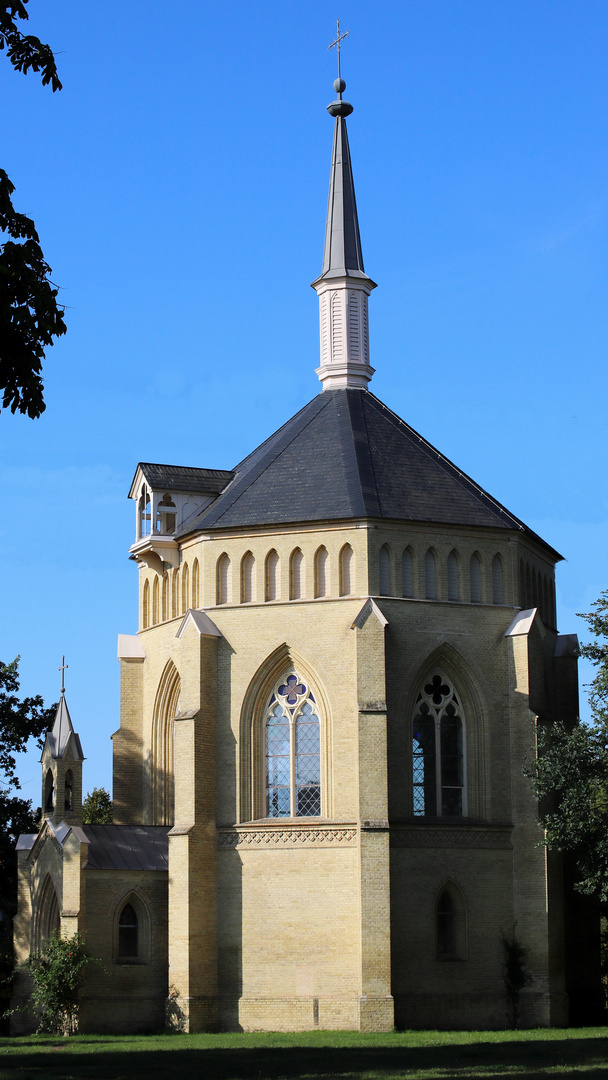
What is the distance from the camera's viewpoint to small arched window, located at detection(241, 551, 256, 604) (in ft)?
128

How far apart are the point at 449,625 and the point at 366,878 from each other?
7220 mm

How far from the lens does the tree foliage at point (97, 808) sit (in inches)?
2359

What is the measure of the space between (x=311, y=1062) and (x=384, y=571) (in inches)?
573

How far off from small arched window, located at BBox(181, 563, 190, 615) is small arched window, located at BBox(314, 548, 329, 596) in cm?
443

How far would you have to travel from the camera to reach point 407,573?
38.5 metres

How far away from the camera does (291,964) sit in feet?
119

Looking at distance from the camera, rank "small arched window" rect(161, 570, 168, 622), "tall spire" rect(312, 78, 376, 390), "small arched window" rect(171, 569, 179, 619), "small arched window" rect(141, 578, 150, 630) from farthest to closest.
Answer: "tall spire" rect(312, 78, 376, 390), "small arched window" rect(141, 578, 150, 630), "small arched window" rect(161, 570, 168, 622), "small arched window" rect(171, 569, 179, 619)

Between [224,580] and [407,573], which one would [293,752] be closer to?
[224,580]

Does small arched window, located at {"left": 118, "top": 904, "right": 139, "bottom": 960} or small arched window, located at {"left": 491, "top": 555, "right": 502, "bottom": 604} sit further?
small arched window, located at {"left": 491, "top": 555, "right": 502, "bottom": 604}

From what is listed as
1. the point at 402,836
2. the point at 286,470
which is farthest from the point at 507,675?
the point at 286,470

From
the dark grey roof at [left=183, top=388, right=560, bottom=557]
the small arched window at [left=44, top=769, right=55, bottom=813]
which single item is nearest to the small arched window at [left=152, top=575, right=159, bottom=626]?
the dark grey roof at [left=183, top=388, right=560, bottom=557]

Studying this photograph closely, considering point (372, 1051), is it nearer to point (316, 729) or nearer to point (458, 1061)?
point (458, 1061)

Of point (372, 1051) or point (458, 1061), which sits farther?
point (372, 1051)

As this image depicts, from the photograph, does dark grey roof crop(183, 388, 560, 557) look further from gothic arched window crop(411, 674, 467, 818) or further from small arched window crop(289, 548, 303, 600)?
gothic arched window crop(411, 674, 467, 818)
